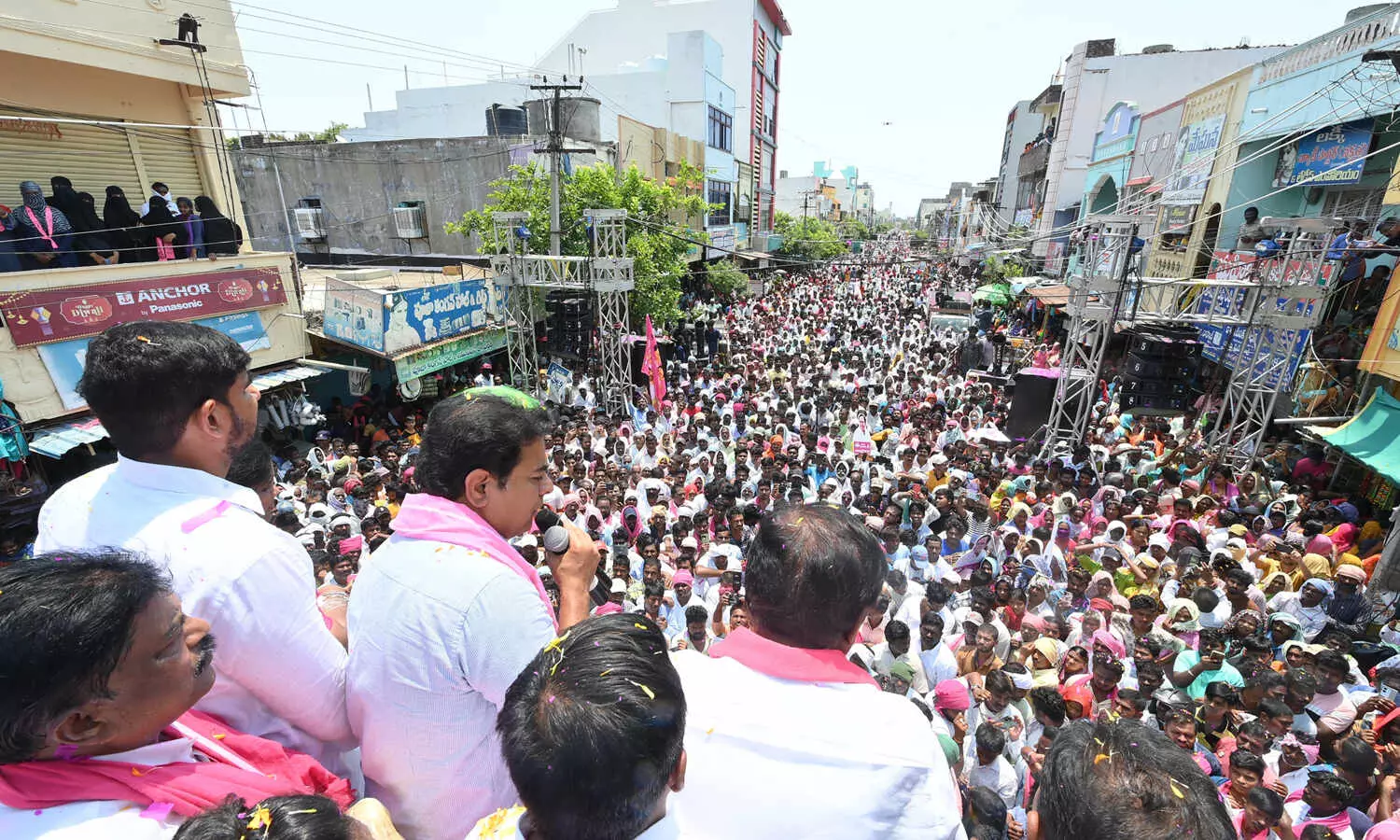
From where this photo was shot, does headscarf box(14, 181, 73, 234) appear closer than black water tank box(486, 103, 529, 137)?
Yes

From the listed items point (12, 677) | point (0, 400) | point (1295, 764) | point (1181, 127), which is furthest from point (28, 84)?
point (1181, 127)

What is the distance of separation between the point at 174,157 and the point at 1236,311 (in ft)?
54.8

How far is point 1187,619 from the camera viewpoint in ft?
15.9

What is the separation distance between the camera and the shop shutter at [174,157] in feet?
30.5

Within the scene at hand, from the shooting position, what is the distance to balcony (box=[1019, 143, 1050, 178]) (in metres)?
31.0

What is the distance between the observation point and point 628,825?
1050 mm

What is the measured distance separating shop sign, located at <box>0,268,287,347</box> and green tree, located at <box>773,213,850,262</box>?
3305cm

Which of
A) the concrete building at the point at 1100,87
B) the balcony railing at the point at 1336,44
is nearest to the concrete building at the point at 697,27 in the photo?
the concrete building at the point at 1100,87

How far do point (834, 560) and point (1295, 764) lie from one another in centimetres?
358

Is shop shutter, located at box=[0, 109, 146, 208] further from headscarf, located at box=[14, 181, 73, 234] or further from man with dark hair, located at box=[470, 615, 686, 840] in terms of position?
man with dark hair, located at box=[470, 615, 686, 840]

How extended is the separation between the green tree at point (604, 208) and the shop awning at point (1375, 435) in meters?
11.4

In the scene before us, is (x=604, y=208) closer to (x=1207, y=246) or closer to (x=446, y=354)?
(x=446, y=354)

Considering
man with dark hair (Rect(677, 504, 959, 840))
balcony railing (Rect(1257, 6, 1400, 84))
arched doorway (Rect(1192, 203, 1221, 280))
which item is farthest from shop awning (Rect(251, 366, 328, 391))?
arched doorway (Rect(1192, 203, 1221, 280))

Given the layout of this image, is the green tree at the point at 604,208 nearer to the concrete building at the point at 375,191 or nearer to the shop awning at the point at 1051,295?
the concrete building at the point at 375,191
